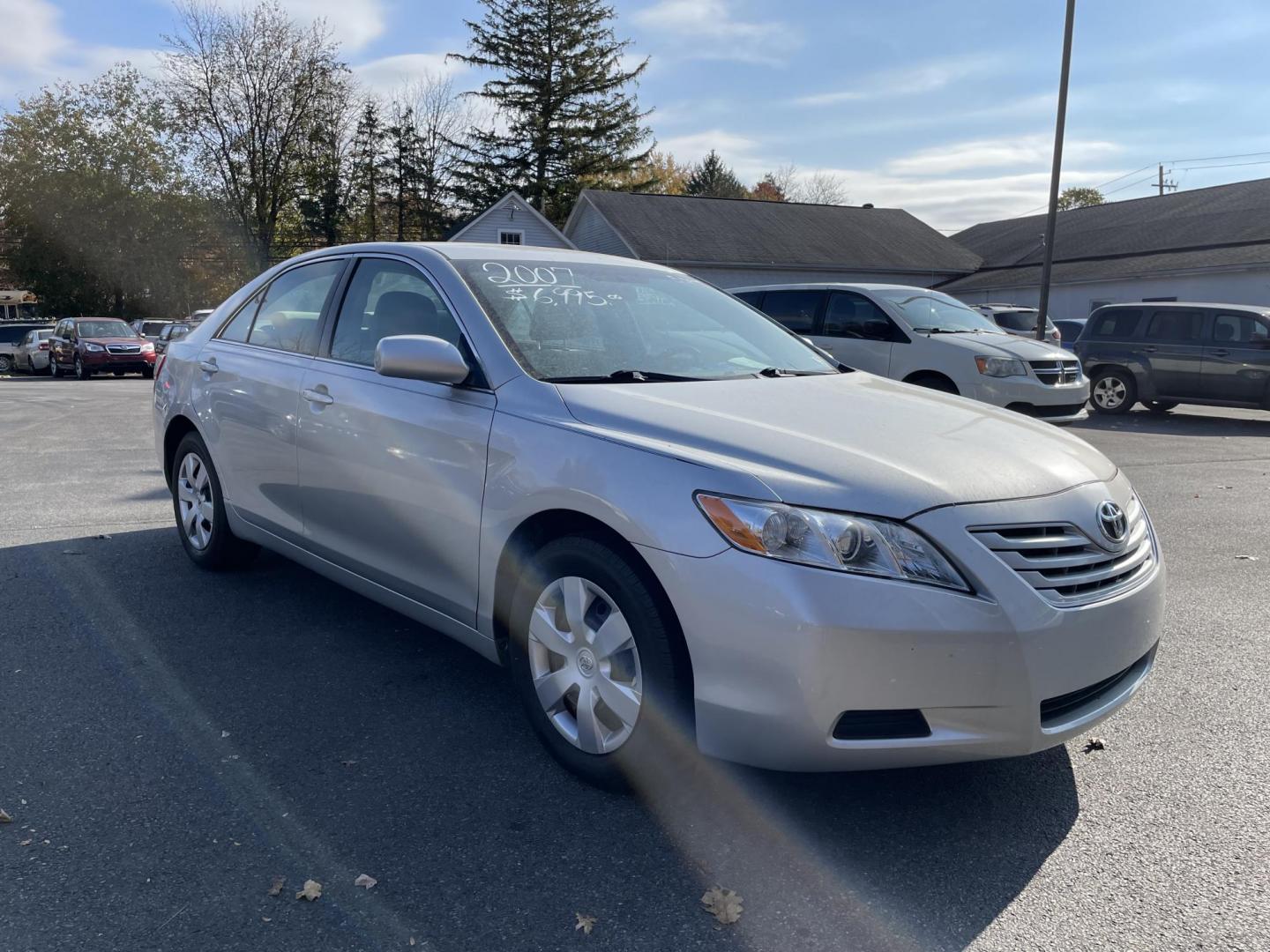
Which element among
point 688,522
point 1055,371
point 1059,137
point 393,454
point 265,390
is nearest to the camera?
point 688,522

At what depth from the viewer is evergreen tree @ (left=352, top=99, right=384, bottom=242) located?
52.2m

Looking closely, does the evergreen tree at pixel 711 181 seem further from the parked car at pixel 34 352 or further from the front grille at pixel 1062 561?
the front grille at pixel 1062 561

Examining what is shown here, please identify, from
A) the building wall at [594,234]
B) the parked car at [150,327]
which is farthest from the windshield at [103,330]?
the building wall at [594,234]

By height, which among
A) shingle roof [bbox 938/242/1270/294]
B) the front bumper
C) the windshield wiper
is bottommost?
the front bumper

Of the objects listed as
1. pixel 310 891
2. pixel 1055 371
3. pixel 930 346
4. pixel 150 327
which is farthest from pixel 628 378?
pixel 150 327

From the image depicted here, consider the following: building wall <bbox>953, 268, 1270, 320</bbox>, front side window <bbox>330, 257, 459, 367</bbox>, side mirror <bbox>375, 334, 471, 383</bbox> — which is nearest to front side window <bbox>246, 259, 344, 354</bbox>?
front side window <bbox>330, 257, 459, 367</bbox>

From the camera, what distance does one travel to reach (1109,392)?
1628 cm

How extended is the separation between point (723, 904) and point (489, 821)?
0.78 metres

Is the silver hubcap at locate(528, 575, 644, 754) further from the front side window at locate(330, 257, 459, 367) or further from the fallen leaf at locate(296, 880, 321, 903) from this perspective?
the front side window at locate(330, 257, 459, 367)

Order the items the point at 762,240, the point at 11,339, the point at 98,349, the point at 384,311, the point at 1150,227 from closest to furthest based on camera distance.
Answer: the point at 384,311 < the point at 98,349 < the point at 1150,227 < the point at 11,339 < the point at 762,240

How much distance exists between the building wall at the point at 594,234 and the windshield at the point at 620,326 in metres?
30.4

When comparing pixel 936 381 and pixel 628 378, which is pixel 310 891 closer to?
pixel 628 378

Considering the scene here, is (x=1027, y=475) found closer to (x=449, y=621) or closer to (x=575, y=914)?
(x=575, y=914)

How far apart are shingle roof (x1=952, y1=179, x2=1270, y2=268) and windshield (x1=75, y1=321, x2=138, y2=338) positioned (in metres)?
30.1
